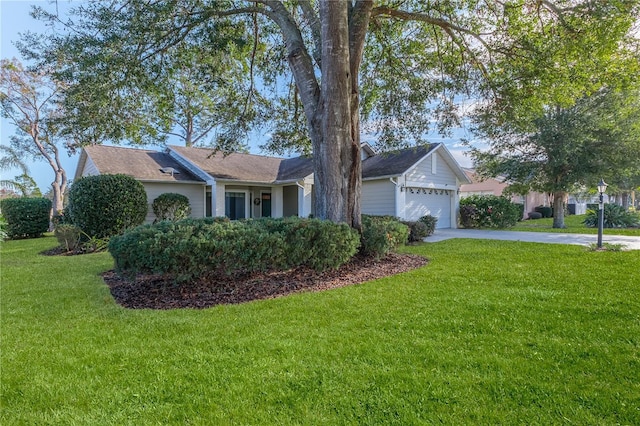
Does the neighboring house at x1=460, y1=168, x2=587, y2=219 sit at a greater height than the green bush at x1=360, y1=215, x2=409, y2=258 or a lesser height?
greater

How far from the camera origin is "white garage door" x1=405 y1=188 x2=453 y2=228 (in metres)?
15.7

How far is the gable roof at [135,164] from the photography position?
49.6 feet

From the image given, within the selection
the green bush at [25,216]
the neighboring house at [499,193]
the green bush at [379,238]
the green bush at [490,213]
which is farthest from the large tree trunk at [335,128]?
the neighboring house at [499,193]

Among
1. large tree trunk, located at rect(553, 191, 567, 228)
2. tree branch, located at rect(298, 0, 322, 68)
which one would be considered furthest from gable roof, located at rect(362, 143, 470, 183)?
tree branch, located at rect(298, 0, 322, 68)

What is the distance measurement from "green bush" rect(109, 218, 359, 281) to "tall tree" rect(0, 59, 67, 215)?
17262mm

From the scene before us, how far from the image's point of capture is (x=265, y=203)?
63.8 ft

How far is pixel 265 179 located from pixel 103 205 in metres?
7.72

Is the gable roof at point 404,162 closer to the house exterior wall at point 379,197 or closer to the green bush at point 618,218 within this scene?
the house exterior wall at point 379,197

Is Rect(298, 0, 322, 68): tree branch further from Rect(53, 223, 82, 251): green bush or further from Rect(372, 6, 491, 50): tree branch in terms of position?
Rect(53, 223, 82, 251): green bush

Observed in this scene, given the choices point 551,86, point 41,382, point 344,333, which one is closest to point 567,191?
point 551,86

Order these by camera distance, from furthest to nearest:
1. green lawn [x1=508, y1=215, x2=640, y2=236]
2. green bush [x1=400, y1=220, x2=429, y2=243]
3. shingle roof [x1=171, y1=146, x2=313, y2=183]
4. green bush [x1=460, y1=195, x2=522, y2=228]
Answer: green bush [x1=460, y1=195, x2=522, y2=228]
shingle roof [x1=171, y1=146, x2=313, y2=183]
green lawn [x1=508, y1=215, x2=640, y2=236]
green bush [x1=400, y1=220, x2=429, y2=243]

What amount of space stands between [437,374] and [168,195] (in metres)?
14.9

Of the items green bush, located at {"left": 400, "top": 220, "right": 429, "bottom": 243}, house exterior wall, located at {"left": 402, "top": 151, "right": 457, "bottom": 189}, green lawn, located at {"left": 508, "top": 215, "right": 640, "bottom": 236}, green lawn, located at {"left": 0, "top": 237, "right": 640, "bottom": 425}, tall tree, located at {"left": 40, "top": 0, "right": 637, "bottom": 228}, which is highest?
tall tree, located at {"left": 40, "top": 0, "right": 637, "bottom": 228}

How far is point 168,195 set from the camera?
15.3 metres
